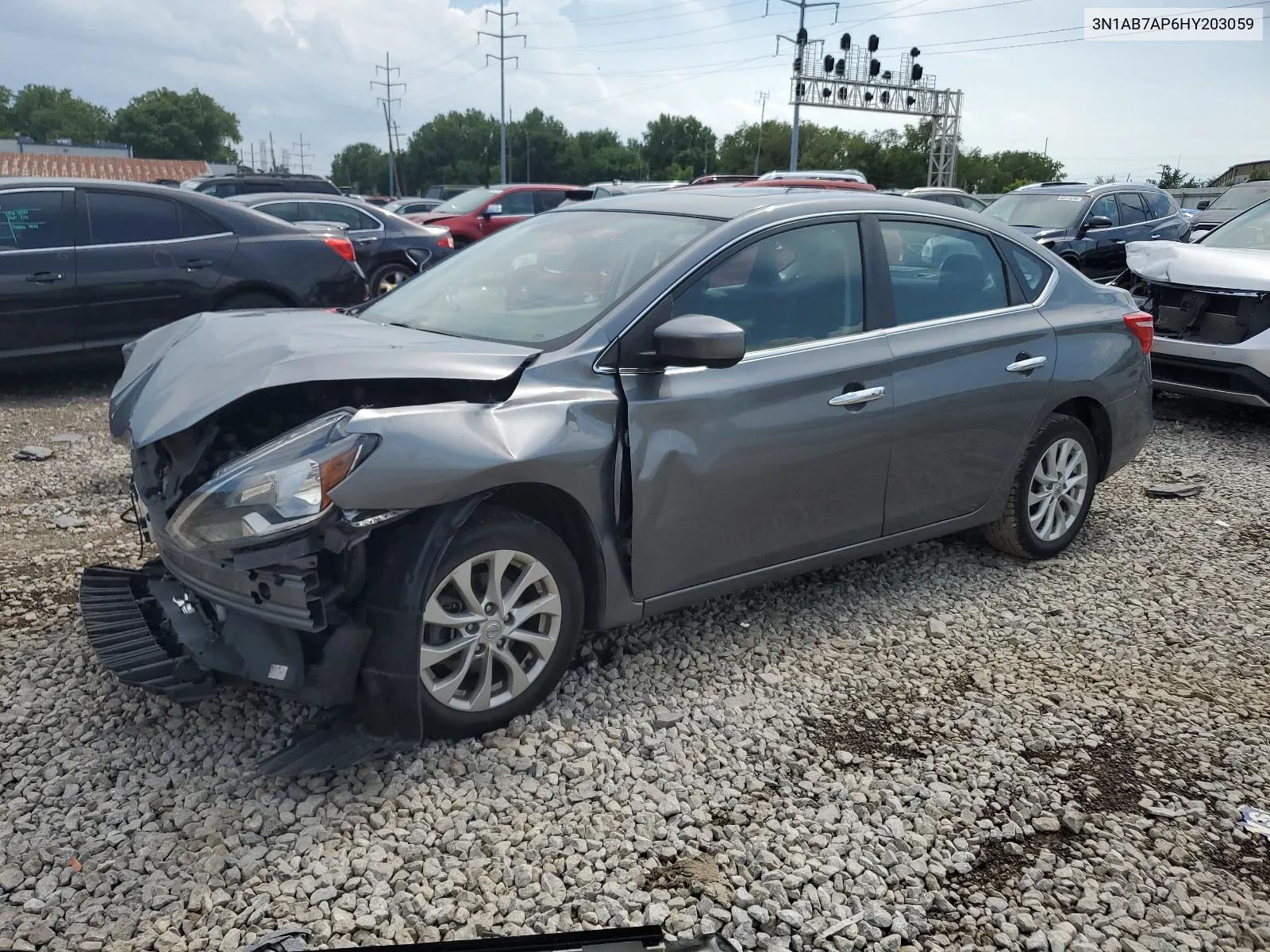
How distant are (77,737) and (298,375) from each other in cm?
138

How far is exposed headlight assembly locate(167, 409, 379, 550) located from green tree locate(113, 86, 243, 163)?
12872 cm

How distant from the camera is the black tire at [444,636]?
2.83 meters

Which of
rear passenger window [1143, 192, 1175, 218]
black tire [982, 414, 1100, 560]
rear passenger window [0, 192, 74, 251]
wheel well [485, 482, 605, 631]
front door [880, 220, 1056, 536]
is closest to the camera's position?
wheel well [485, 482, 605, 631]

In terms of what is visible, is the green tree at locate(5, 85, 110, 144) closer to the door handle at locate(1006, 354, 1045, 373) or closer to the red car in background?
the red car in background

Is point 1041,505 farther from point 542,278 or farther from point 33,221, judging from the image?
point 33,221

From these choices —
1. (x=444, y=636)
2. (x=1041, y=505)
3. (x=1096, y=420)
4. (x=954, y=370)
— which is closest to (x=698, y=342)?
(x=444, y=636)

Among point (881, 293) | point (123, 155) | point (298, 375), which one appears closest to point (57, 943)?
point (298, 375)

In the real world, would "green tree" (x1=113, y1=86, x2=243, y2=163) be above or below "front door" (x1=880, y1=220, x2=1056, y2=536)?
above

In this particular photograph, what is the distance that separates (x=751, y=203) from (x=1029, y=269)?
5.27 feet

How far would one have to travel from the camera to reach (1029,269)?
4680mm

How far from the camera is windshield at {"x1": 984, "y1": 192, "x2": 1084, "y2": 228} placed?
1366 centimetres

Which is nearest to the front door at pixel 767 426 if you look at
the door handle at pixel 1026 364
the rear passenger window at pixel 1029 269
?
the door handle at pixel 1026 364

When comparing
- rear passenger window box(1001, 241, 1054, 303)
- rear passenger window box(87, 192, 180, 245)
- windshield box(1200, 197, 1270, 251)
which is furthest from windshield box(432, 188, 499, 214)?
rear passenger window box(1001, 241, 1054, 303)

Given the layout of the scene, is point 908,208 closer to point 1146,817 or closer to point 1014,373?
point 1014,373
